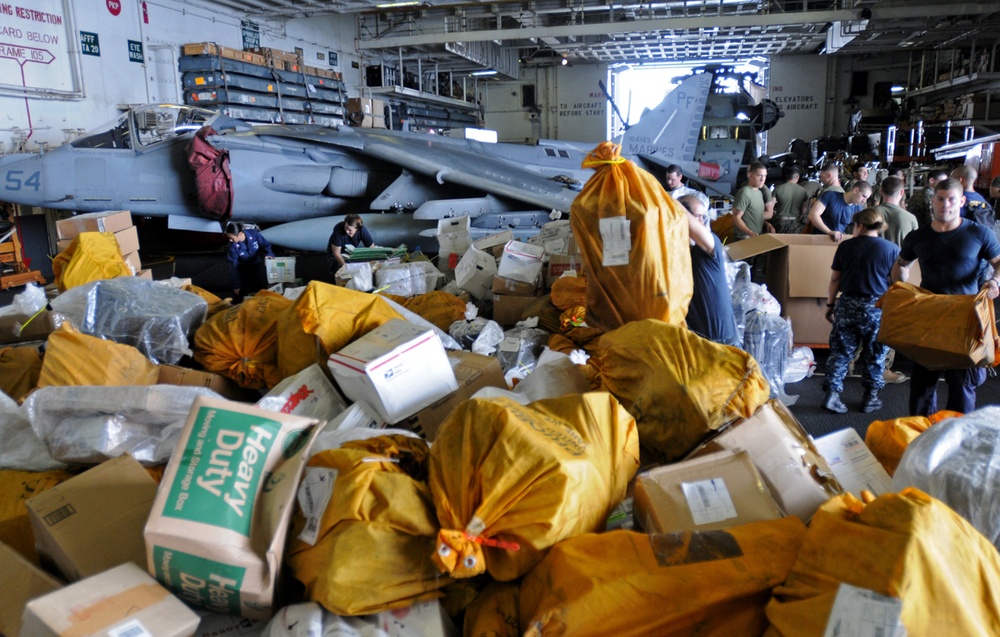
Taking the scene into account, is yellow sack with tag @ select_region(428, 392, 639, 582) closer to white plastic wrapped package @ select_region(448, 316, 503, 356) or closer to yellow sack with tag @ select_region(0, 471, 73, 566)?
yellow sack with tag @ select_region(0, 471, 73, 566)

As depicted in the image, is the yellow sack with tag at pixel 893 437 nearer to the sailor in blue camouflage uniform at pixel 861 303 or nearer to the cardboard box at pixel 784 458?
the cardboard box at pixel 784 458

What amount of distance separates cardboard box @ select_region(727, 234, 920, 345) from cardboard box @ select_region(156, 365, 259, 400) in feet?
11.1

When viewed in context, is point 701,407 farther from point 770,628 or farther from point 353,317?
point 353,317

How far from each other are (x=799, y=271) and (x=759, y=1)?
1152cm

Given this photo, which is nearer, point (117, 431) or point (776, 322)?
point (117, 431)

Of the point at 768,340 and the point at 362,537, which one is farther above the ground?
the point at 362,537

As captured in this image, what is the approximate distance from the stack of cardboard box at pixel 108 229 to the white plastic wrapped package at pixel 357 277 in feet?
3.94

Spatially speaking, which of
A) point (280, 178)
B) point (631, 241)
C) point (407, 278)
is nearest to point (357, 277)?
point (407, 278)

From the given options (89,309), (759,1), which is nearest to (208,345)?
(89,309)

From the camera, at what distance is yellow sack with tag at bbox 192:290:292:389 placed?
112 inches

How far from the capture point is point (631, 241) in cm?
249

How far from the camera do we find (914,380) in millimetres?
3613

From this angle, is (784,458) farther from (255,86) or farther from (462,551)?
(255,86)

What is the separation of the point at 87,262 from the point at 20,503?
7.43 feet
